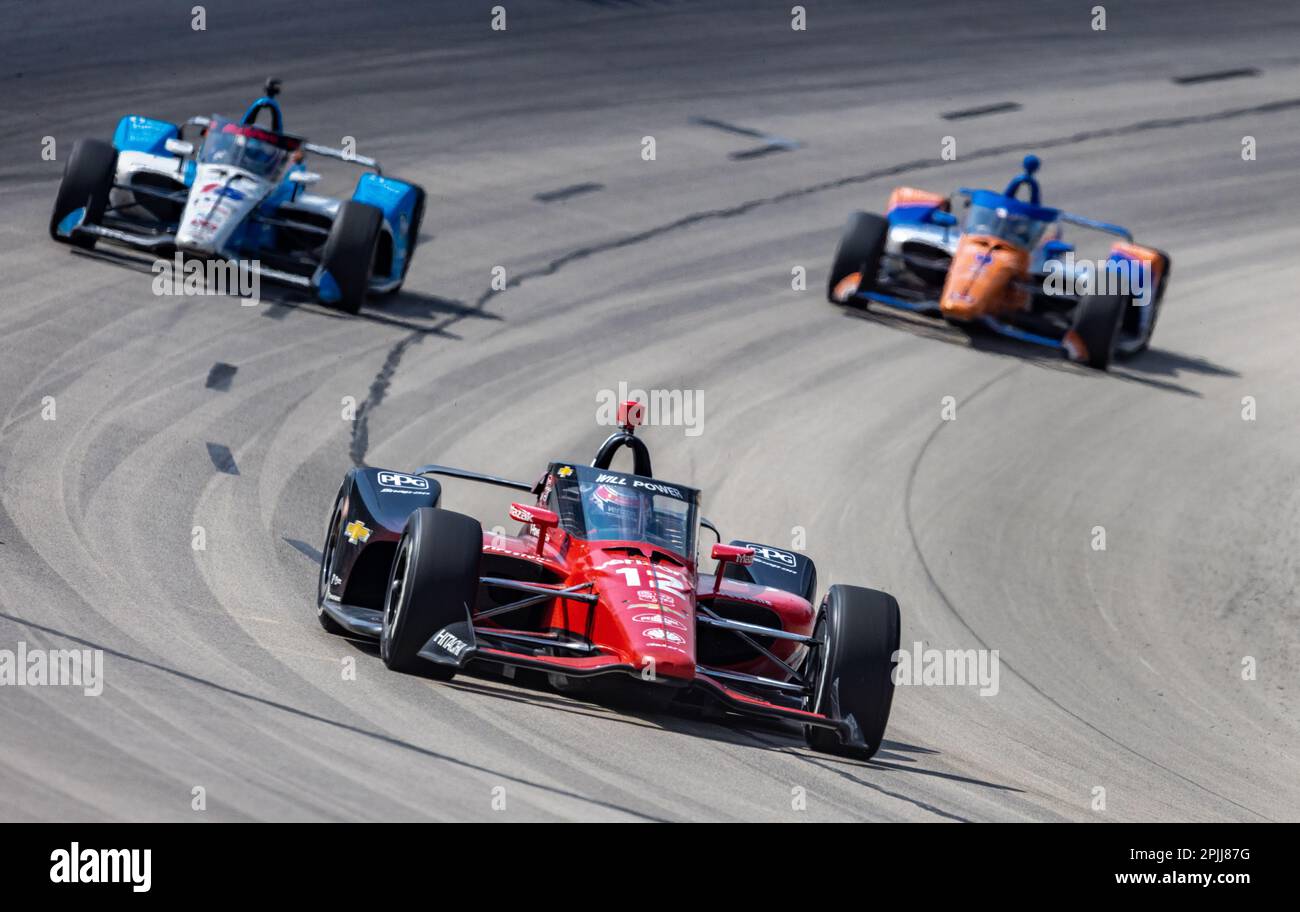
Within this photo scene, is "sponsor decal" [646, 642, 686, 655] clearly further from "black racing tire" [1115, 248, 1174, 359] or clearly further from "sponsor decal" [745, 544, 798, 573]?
"black racing tire" [1115, 248, 1174, 359]

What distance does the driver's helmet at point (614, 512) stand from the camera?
12.1 metres

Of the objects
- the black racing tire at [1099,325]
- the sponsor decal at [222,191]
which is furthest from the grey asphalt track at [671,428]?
the sponsor decal at [222,191]

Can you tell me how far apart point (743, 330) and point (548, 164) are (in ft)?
20.4

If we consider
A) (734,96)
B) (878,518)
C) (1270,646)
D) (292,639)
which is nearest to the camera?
(292,639)

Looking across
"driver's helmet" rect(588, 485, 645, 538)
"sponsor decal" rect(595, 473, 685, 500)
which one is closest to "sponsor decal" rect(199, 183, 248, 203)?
"sponsor decal" rect(595, 473, 685, 500)

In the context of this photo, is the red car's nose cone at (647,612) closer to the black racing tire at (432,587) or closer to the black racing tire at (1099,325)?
the black racing tire at (432,587)

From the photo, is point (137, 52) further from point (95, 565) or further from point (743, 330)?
point (95, 565)

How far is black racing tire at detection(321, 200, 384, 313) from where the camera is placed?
20.6 metres

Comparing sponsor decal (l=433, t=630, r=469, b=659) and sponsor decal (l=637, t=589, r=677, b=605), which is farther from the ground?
sponsor decal (l=637, t=589, r=677, b=605)

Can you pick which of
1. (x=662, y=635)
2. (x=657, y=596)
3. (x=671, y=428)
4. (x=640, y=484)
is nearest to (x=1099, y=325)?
(x=671, y=428)

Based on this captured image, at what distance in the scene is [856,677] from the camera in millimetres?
11312

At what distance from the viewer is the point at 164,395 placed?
17109mm

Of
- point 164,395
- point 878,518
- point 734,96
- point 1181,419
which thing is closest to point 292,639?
point 164,395

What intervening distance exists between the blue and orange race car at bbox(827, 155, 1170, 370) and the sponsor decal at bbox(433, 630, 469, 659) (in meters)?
13.2
